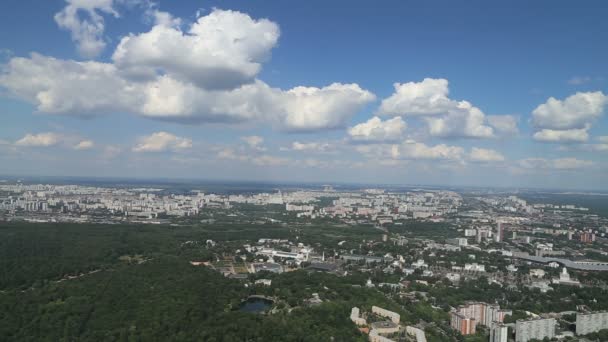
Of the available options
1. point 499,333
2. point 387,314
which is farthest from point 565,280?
point 387,314

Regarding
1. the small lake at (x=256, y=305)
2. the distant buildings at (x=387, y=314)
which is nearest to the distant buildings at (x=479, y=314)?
the distant buildings at (x=387, y=314)

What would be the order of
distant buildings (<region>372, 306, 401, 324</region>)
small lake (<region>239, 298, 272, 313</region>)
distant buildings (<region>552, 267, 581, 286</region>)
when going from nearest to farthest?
1. distant buildings (<region>372, 306, 401, 324</region>)
2. small lake (<region>239, 298, 272, 313</region>)
3. distant buildings (<region>552, 267, 581, 286</region>)

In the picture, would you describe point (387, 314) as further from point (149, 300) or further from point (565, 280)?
point (565, 280)

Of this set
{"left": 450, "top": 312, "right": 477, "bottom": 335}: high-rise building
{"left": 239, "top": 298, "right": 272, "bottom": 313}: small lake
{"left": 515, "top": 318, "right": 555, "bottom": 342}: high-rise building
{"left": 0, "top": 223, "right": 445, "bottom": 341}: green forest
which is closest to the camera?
{"left": 0, "top": 223, "right": 445, "bottom": 341}: green forest

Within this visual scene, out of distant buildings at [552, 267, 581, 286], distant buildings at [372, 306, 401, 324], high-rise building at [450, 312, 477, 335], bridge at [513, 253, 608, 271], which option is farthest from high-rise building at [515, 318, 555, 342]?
bridge at [513, 253, 608, 271]

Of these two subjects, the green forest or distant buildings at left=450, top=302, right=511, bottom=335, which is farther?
distant buildings at left=450, top=302, right=511, bottom=335

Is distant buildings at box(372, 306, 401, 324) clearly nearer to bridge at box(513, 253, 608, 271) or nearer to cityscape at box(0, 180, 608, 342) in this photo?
cityscape at box(0, 180, 608, 342)
